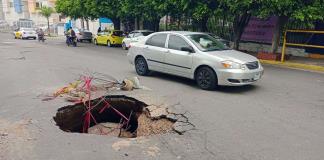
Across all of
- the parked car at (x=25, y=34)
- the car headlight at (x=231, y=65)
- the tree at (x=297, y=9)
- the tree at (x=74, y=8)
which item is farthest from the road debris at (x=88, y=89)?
the parked car at (x=25, y=34)

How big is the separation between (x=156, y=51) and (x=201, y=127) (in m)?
4.50

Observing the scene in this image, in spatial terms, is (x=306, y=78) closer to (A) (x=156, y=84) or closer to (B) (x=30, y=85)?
(A) (x=156, y=84)

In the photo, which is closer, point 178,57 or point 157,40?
point 178,57

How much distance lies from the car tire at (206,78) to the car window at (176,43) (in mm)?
926

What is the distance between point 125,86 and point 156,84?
1232 mm

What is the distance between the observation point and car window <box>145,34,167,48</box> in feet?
30.5

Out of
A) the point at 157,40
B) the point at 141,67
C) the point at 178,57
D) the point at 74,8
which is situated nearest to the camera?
the point at 178,57

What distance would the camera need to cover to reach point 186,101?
6.82 m

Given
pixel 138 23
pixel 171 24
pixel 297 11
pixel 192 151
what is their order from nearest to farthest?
pixel 192 151, pixel 297 11, pixel 171 24, pixel 138 23

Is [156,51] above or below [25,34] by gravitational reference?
above

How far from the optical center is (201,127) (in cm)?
523

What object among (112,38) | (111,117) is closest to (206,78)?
(111,117)

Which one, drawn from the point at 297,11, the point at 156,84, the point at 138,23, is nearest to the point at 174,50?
the point at 156,84

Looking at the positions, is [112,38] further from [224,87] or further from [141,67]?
[224,87]
